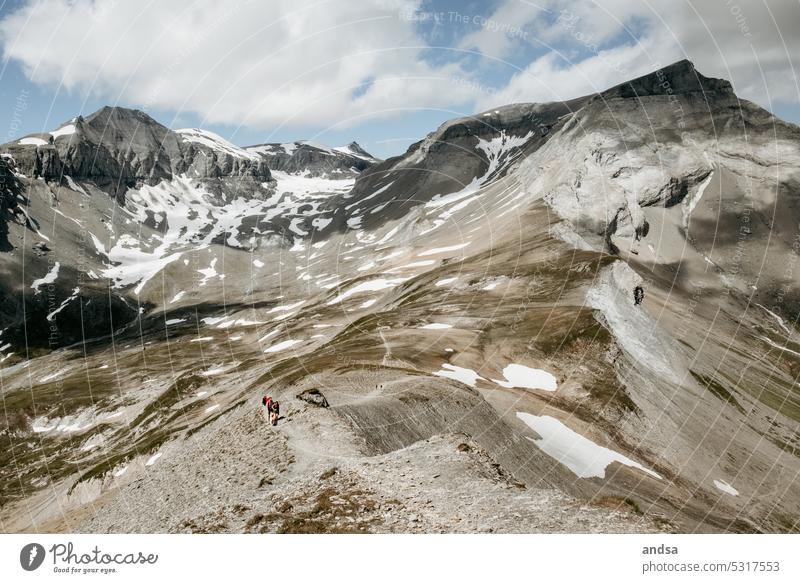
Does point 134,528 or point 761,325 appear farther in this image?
point 761,325

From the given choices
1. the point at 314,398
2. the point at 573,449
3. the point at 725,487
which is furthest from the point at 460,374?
the point at 725,487

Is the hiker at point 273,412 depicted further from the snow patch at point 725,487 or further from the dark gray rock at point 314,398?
the snow patch at point 725,487

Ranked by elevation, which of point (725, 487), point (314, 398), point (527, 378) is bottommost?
point (725, 487)

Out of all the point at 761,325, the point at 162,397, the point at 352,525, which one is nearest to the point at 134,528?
the point at 352,525

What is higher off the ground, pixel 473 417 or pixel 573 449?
pixel 473 417

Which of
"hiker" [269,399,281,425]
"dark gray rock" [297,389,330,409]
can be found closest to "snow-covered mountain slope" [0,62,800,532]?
"dark gray rock" [297,389,330,409]

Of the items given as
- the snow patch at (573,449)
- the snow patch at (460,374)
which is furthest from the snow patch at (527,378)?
the snow patch at (573,449)

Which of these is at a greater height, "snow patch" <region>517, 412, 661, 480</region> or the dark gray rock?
the dark gray rock

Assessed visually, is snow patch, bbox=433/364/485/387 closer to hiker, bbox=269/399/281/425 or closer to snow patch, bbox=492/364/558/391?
snow patch, bbox=492/364/558/391

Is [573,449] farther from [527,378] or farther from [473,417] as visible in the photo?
[527,378]

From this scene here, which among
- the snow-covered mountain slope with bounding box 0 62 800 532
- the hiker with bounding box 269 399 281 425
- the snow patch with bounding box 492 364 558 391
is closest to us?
the snow-covered mountain slope with bounding box 0 62 800 532

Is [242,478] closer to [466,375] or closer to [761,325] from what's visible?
[466,375]
